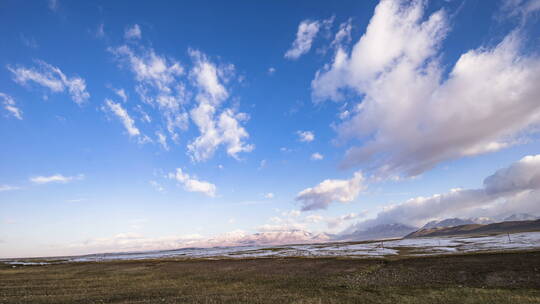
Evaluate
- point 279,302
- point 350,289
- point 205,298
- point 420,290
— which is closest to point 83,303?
point 205,298

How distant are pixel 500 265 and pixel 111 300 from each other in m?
48.4

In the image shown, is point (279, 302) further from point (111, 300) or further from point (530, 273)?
point (530, 273)

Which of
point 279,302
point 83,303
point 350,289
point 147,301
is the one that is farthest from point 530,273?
point 83,303

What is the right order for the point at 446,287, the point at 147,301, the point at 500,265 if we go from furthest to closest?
the point at 500,265 → the point at 446,287 → the point at 147,301

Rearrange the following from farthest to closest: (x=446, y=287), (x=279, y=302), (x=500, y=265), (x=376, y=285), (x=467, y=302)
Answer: (x=500, y=265), (x=376, y=285), (x=446, y=287), (x=279, y=302), (x=467, y=302)

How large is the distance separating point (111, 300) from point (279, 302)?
17.2 metres

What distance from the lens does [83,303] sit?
26062mm

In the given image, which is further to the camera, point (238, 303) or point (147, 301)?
point (147, 301)

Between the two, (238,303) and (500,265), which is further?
(500,265)

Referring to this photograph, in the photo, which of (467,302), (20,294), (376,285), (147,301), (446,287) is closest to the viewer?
(467,302)

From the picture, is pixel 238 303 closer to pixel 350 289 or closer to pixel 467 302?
pixel 350 289

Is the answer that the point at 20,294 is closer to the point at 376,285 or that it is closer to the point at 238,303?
the point at 238,303

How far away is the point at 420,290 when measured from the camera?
86.5 ft

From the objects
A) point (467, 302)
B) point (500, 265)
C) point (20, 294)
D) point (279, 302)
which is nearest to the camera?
point (467, 302)
